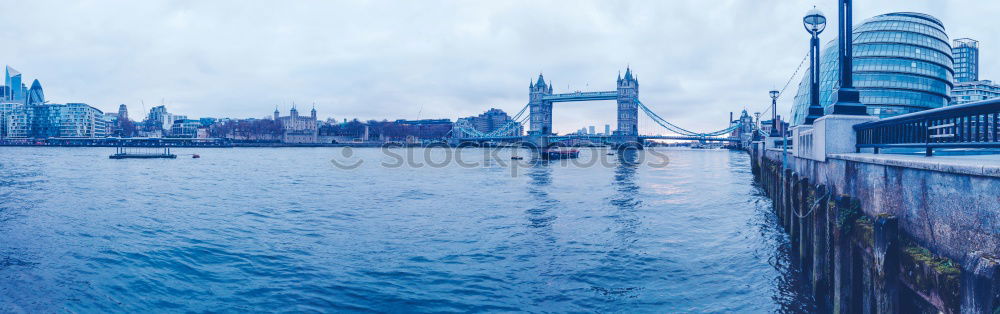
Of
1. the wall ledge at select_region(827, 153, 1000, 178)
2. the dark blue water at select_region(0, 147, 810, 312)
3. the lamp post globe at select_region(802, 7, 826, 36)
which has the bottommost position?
the dark blue water at select_region(0, 147, 810, 312)

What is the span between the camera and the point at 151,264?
13.6m

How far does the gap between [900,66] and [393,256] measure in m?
66.3

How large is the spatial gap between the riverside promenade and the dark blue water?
10.2 ft

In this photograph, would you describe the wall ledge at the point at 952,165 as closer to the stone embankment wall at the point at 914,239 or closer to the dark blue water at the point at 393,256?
the stone embankment wall at the point at 914,239

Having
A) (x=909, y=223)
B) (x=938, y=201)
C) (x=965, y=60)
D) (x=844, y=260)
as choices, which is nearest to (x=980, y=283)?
(x=938, y=201)

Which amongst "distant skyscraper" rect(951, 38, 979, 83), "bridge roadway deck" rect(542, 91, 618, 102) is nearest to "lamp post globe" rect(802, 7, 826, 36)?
"bridge roadway deck" rect(542, 91, 618, 102)

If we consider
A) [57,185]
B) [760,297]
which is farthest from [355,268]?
[57,185]

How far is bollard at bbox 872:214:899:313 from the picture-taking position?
5617 millimetres

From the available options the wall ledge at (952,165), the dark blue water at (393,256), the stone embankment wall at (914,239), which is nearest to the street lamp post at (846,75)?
the stone embankment wall at (914,239)

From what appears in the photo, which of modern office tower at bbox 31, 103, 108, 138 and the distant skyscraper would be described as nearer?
the distant skyscraper

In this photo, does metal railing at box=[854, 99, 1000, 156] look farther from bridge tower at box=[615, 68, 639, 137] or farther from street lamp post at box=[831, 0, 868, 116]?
bridge tower at box=[615, 68, 639, 137]

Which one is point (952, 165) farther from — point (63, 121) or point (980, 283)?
point (63, 121)

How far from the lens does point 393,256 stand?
14.2 meters

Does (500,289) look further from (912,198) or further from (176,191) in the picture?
(176,191)
